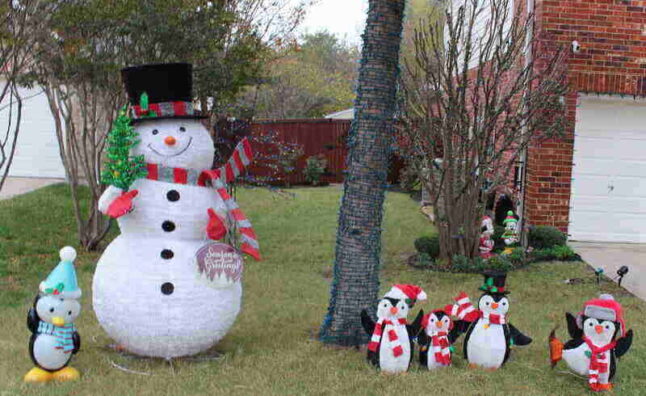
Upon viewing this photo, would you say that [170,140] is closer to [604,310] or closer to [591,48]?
[604,310]

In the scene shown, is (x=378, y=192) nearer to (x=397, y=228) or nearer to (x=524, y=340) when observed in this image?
(x=524, y=340)

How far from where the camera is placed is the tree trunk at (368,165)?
522 centimetres

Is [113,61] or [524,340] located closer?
[524,340]

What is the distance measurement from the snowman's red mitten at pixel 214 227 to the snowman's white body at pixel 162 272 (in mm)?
44

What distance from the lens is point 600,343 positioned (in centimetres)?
457

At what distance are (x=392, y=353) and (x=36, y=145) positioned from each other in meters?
13.8

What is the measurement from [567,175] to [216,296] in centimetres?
645

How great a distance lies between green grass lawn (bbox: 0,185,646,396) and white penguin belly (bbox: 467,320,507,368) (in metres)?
0.11

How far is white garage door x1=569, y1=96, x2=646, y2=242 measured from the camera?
9.85m

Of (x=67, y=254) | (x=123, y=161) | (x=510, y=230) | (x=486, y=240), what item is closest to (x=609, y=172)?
(x=510, y=230)

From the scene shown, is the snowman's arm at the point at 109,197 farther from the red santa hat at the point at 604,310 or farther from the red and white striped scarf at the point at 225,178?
the red santa hat at the point at 604,310

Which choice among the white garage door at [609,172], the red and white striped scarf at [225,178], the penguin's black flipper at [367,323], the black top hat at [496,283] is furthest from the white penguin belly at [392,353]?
the white garage door at [609,172]

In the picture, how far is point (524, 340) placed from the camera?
4.88 m

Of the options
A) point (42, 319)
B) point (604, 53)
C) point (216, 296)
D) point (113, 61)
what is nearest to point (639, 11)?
point (604, 53)
